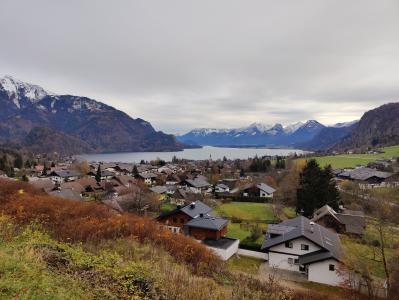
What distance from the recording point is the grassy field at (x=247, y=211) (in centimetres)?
4031

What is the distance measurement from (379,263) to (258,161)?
67.1 metres

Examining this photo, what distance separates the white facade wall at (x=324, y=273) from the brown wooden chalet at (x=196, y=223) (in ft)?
28.8

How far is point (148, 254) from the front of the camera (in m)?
10.8

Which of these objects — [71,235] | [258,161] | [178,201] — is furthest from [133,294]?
[258,161]

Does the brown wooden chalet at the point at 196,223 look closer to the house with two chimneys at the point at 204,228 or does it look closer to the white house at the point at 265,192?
the house with two chimneys at the point at 204,228

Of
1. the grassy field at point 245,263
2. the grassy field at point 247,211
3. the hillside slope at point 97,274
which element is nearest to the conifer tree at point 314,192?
the grassy field at point 247,211

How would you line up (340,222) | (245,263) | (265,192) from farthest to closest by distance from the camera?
(265,192) → (340,222) → (245,263)

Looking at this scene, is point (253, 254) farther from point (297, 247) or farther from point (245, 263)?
point (297, 247)

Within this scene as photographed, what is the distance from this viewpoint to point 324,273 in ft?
68.1

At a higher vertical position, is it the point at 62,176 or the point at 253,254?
the point at 62,176

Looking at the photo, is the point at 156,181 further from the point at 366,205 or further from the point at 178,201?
the point at 366,205

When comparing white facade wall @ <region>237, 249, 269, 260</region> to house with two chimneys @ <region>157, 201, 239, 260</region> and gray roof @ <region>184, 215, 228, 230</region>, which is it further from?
gray roof @ <region>184, 215, 228, 230</region>

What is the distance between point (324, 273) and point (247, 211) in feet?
76.2

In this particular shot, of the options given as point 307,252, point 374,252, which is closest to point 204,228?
point 307,252
